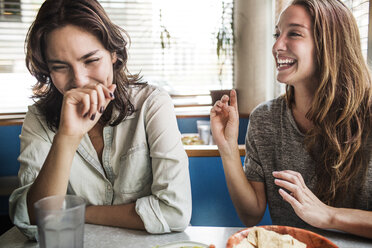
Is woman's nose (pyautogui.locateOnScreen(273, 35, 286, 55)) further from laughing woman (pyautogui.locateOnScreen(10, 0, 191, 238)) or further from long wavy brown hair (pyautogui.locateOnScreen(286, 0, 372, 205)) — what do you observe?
laughing woman (pyautogui.locateOnScreen(10, 0, 191, 238))

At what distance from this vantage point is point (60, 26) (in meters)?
0.99

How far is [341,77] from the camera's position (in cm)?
116

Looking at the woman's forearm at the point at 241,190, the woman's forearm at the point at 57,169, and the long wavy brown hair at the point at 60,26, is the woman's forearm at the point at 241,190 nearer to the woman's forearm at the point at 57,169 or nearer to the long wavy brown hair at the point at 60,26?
the long wavy brown hair at the point at 60,26

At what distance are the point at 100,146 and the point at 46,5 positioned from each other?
526mm

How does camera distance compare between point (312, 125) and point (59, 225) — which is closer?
point (59, 225)

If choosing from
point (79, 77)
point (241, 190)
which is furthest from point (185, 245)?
point (79, 77)

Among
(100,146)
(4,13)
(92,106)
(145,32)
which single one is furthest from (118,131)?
(4,13)

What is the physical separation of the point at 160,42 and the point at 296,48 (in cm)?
284

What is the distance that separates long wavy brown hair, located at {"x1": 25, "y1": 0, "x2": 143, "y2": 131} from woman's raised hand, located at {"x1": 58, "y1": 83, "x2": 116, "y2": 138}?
237 millimetres

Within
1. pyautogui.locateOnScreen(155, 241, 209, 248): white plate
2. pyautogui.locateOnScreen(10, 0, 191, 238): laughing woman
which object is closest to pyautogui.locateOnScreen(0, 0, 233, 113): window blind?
pyautogui.locateOnScreen(10, 0, 191, 238): laughing woman

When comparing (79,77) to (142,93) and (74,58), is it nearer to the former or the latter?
(74,58)

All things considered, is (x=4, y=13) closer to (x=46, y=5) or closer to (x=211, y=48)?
(x=211, y=48)

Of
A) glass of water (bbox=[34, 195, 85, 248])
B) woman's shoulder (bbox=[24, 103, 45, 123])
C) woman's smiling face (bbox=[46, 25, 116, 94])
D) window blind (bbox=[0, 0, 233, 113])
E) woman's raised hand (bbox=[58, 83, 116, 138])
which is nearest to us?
glass of water (bbox=[34, 195, 85, 248])

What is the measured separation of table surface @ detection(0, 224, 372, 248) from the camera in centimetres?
75
